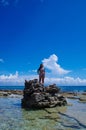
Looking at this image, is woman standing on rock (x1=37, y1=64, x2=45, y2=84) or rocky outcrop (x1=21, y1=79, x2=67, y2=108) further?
woman standing on rock (x1=37, y1=64, x2=45, y2=84)

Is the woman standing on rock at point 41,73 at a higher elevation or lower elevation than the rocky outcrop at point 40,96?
higher

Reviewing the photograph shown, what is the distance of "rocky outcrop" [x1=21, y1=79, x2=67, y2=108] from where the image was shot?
37.2 meters

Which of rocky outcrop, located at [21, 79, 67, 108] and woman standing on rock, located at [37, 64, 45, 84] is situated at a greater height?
woman standing on rock, located at [37, 64, 45, 84]

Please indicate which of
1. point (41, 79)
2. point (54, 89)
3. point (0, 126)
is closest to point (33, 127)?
point (0, 126)

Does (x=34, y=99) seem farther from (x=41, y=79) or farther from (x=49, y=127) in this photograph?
(x=49, y=127)

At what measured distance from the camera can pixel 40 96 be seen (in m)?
38.1

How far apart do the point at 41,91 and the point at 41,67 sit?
6.12m

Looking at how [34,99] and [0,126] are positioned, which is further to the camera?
[34,99]

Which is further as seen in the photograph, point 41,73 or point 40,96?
point 41,73

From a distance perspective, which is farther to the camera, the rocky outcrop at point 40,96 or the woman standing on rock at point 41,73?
the woman standing on rock at point 41,73

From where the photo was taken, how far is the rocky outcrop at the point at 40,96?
37.2 meters

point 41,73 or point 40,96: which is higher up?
point 41,73

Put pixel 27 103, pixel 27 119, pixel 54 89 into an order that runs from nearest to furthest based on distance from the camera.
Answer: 1. pixel 27 119
2. pixel 27 103
3. pixel 54 89

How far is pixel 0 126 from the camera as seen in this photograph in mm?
22766
